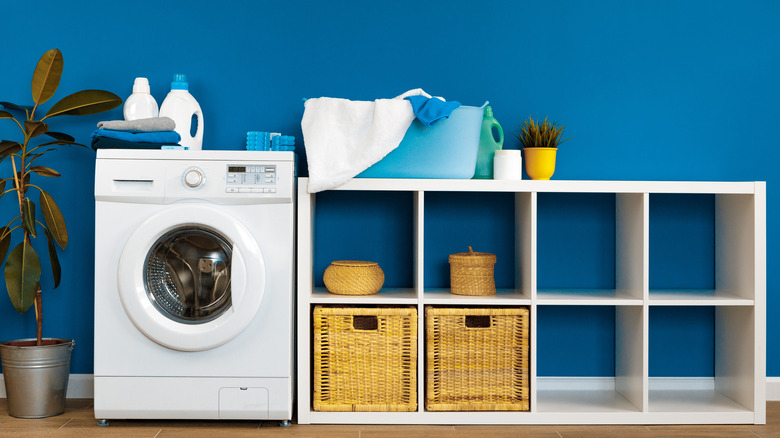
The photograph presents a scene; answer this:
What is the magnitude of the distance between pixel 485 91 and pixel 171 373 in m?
1.57

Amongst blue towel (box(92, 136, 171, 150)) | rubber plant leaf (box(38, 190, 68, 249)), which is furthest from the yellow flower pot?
rubber plant leaf (box(38, 190, 68, 249))

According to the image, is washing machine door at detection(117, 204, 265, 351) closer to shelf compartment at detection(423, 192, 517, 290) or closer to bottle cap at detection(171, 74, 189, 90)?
bottle cap at detection(171, 74, 189, 90)

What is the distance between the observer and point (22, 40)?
2551 mm

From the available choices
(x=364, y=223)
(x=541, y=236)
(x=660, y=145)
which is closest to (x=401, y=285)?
(x=364, y=223)

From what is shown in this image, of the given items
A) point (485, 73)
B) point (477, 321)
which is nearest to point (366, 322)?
point (477, 321)

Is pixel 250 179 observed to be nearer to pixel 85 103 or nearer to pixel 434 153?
pixel 434 153

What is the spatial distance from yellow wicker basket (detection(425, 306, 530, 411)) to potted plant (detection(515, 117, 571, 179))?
1.75 ft

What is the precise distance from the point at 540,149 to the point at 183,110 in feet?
4.39

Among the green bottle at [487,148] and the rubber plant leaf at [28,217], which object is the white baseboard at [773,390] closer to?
the green bottle at [487,148]

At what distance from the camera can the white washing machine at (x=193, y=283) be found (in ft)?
6.86

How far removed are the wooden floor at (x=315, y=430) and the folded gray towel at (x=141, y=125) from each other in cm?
99

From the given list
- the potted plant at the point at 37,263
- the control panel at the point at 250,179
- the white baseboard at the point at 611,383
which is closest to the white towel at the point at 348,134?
the control panel at the point at 250,179

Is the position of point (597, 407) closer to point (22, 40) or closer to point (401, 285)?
point (401, 285)

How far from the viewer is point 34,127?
2.28m
